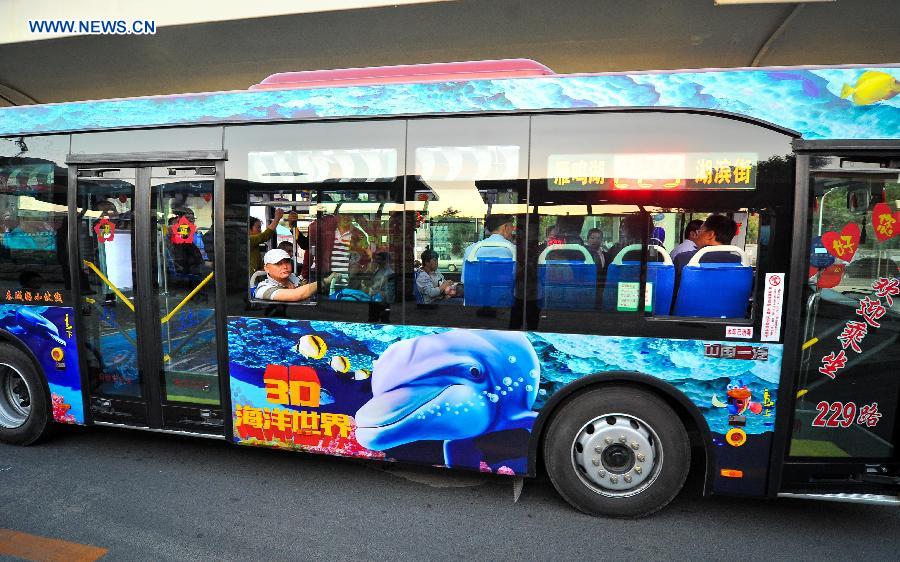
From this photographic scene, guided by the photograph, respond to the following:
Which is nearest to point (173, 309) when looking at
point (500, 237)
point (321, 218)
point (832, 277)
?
point (321, 218)

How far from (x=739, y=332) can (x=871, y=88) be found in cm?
162

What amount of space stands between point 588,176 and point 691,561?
2409 millimetres

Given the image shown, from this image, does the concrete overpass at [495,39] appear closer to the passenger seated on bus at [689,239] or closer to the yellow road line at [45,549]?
the passenger seated on bus at [689,239]

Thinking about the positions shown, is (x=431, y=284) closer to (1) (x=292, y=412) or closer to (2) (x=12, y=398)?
(1) (x=292, y=412)

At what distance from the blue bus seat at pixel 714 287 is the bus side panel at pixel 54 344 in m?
4.88

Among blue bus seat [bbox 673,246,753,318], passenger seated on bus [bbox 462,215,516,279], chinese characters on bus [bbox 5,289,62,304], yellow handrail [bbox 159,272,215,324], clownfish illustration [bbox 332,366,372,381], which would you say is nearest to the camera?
blue bus seat [bbox 673,246,753,318]

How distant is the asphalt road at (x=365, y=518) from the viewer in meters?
3.00

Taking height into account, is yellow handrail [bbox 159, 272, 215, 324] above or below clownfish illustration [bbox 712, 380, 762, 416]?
above

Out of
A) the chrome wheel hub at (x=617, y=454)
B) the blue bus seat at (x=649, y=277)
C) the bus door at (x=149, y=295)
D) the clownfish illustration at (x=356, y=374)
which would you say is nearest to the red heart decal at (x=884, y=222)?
the blue bus seat at (x=649, y=277)

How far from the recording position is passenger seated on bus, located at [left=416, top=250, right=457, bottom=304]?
3467 mm

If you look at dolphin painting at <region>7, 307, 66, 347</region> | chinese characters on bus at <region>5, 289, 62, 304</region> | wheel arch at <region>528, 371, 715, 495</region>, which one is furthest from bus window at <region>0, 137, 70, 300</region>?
wheel arch at <region>528, 371, 715, 495</region>

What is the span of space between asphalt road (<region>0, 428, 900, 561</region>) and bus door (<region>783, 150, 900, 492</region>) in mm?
445

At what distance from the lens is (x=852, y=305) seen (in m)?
3.02

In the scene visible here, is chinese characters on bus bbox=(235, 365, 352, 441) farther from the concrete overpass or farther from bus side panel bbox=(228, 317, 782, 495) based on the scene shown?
the concrete overpass
